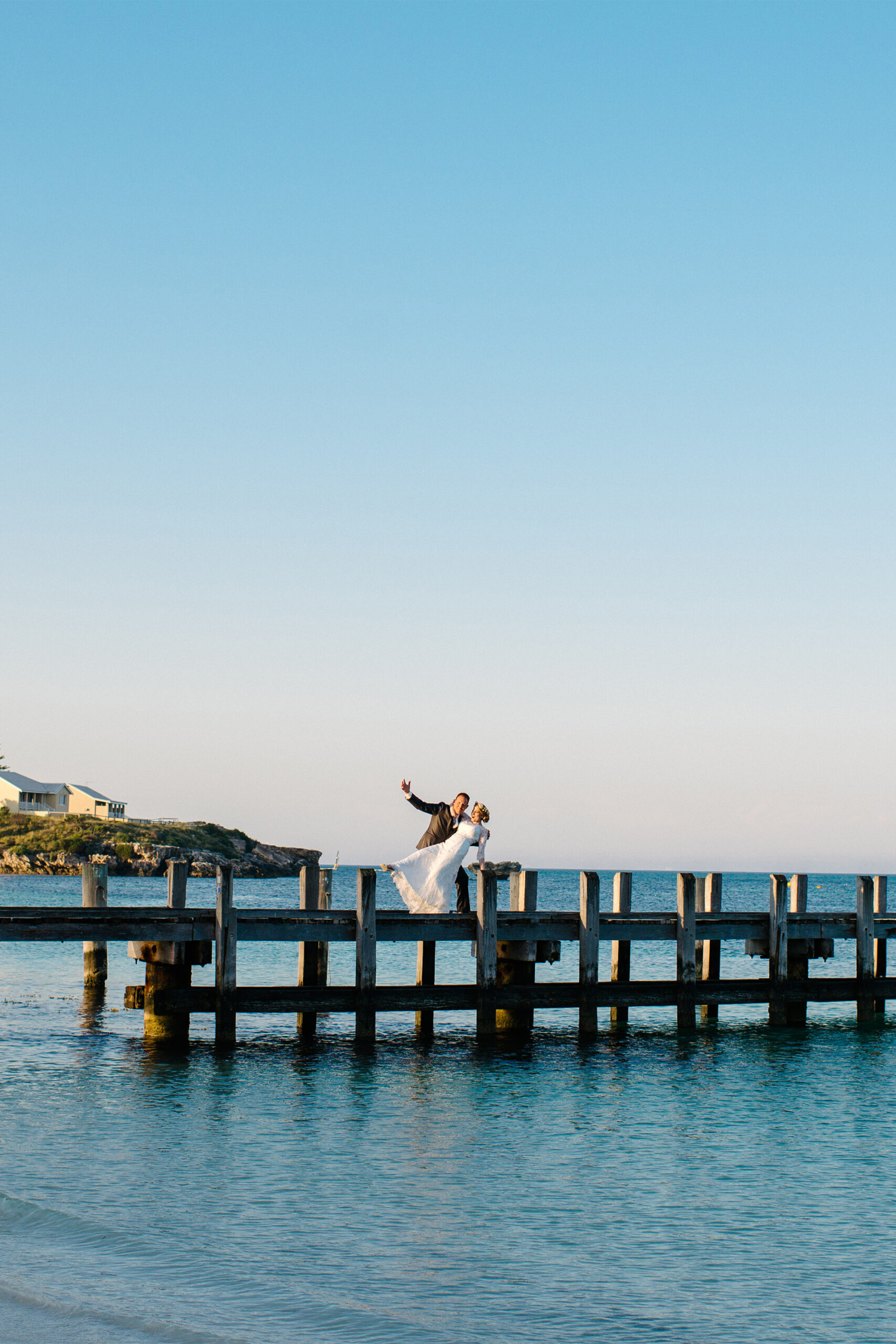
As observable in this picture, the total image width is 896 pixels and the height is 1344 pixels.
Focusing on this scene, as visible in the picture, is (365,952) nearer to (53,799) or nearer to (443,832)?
(443,832)

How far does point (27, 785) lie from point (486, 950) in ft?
462

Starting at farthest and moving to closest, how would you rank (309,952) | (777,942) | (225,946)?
(777,942), (309,952), (225,946)

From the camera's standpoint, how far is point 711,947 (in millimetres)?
26234

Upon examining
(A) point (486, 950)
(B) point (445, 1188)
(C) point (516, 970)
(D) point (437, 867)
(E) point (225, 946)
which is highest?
(D) point (437, 867)

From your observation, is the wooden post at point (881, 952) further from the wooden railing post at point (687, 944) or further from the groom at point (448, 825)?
the groom at point (448, 825)

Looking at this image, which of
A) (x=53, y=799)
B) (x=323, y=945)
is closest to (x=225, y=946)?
(x=323, y=945)

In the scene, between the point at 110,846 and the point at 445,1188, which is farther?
the point at 110,846

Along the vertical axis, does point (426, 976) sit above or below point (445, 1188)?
above

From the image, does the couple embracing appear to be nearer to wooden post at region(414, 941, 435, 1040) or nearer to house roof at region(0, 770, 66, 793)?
wooden post at region(414, 941, 435, 1040)

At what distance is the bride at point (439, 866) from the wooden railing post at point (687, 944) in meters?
3.87

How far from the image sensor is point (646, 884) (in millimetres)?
188875

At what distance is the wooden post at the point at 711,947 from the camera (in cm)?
2547

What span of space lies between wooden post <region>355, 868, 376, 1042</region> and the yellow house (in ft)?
418

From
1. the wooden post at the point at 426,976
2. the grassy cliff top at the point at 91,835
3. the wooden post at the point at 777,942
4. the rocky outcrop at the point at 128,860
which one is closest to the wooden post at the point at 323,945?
the wooden post at the point at 426,976
